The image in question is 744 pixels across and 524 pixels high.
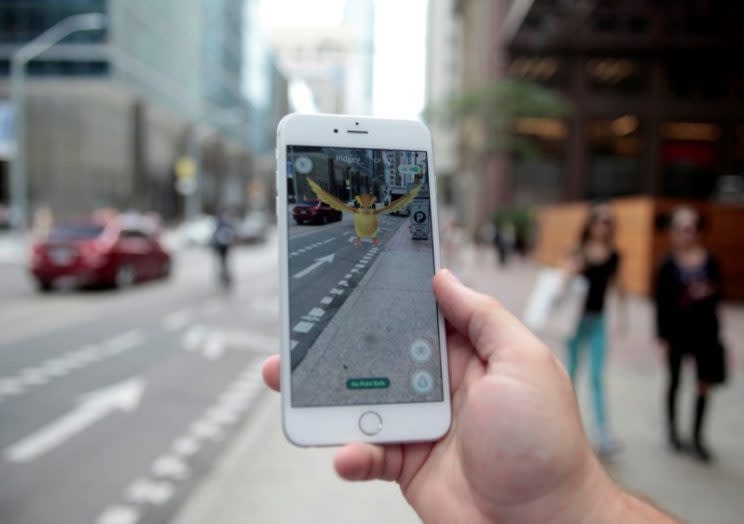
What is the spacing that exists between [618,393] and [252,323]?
260 inches

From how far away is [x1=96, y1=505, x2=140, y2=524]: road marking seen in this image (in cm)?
384

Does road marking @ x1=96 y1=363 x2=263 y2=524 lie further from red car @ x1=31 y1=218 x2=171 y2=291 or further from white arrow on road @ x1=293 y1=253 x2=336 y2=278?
red car @ x1=31 y1=218 x2=171 y2=291

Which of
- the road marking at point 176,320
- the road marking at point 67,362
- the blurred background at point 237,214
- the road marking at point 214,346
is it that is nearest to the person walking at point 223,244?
the blurred background at point 237,214

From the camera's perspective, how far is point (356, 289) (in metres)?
1.91

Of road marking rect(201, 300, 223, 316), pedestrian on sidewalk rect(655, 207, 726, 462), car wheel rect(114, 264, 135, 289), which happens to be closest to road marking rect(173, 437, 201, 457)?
pedestrian on sidewalk rect(655, 207, 726, 462)

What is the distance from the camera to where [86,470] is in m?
4.64

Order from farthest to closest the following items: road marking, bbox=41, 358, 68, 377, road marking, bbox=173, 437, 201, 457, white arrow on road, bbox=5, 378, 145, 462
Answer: road marking, bbox=41, 358, 68, 377
road marking, bbox=173, 437, 201, 457
white arrow on road, bbox=5, 378, 145, 462

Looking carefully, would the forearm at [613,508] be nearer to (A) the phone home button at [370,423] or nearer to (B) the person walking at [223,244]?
(A) the phone home button at [370,423]

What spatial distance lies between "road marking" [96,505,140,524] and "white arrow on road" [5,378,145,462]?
1268 millimetres

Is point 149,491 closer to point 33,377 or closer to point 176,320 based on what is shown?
point 33,377

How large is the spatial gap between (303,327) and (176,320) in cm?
1019

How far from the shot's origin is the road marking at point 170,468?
461cm

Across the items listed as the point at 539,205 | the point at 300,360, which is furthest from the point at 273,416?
the point at 539,205

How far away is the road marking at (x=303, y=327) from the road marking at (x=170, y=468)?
3.21 meters
